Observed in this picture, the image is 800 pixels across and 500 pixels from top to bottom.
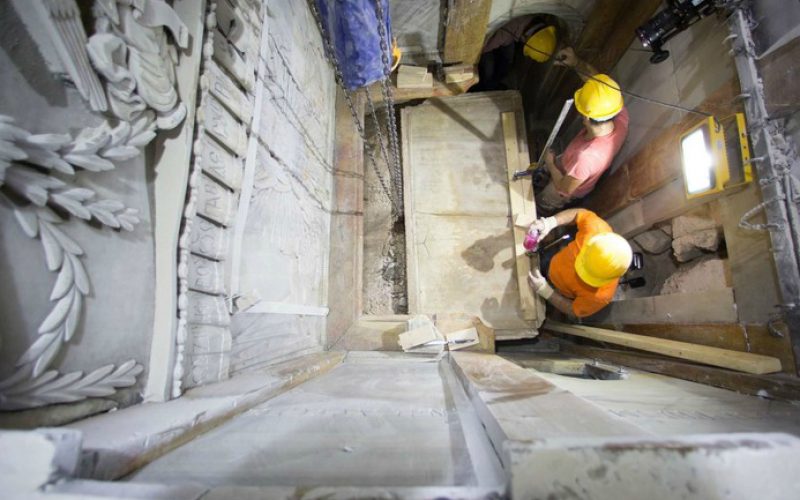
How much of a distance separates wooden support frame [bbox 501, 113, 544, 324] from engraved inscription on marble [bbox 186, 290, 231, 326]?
10.8 ft

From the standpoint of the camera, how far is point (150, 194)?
4.05ft

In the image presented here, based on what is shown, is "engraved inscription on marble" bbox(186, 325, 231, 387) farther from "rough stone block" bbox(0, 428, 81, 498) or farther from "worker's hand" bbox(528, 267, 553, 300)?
"worker's hand" bbox(528, 267, 553, 300)

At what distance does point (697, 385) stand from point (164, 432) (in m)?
3.19

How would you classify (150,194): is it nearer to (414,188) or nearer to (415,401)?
(415,401)

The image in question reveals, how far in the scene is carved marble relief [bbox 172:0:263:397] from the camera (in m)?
1.36

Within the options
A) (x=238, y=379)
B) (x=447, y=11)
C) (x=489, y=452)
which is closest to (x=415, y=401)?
(x=489, y=452)

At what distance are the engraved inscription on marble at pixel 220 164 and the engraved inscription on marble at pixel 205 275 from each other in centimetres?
44

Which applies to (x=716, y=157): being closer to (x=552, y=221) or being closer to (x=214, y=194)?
(x=552, y=221)

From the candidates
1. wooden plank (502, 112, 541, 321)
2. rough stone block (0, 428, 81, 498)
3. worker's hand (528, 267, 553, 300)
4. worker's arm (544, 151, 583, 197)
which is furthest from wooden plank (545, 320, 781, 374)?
rough stone block (0, 428, 81, 498)

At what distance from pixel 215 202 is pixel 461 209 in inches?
125

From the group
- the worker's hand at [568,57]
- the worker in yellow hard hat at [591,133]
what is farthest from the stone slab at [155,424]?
the worker's hand at [568,57]

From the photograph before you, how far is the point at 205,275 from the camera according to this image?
5.01ft

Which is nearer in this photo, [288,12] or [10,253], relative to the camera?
[10,253]

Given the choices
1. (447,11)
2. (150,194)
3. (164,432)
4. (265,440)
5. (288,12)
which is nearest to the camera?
(164,432)
